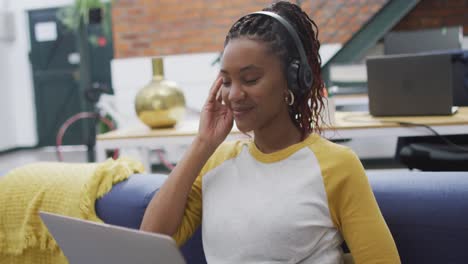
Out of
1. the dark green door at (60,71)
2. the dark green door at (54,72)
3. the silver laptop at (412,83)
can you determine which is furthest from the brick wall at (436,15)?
the dark green door at (54,72)

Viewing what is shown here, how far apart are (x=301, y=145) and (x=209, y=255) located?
0.93ft

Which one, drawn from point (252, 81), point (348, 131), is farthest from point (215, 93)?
point (348, 131)

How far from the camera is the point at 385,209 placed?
3.54 feet

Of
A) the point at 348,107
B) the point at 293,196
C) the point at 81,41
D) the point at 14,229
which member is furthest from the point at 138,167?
the point at 81,41

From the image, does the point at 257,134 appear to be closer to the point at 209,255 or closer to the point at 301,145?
the point at 301,145

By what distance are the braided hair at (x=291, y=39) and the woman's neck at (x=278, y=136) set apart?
0.02 metres

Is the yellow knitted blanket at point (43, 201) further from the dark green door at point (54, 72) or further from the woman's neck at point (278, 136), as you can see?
the dark green door at point (54, 72)

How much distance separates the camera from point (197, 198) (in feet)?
3.60

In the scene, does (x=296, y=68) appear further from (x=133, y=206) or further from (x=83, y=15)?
(x=83, y=15)

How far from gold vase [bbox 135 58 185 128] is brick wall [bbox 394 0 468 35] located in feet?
9.51

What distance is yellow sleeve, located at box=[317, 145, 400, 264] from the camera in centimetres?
88

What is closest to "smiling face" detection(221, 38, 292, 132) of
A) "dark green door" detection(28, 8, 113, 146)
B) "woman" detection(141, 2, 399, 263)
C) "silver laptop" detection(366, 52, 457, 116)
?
"woman" detection(141, 2, 399, 263)

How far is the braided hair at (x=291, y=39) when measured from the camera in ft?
3.16

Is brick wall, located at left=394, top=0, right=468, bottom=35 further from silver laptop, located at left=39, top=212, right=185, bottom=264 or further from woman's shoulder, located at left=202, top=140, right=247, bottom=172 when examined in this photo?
silver laptop, located at left=39, top=212, right=185, bottom=264
